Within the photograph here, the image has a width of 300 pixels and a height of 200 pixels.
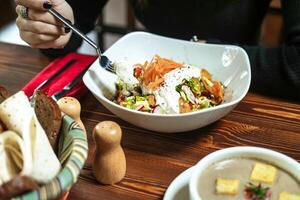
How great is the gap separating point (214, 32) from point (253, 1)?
0.16 meters

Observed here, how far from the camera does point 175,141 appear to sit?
812 millimetres

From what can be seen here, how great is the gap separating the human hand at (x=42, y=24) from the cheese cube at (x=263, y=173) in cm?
60

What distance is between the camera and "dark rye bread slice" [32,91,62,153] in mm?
621

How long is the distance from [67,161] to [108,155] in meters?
0.14

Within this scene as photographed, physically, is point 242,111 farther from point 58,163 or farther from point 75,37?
point 75,37

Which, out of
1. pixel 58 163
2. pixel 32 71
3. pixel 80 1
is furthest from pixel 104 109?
pixel 80 1

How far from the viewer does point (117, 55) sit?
100 cm

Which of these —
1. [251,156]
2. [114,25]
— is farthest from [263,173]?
[114,25]

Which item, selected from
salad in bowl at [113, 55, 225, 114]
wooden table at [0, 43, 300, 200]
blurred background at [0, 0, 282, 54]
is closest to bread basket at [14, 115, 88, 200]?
wooden table at [0, 43, 300, 200]

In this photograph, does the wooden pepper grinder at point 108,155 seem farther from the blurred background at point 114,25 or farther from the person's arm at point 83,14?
the blurred background at point 114,25

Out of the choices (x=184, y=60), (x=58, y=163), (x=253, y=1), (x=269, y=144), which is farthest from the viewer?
(x=253, y=1)

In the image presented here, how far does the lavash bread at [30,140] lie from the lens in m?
0.51

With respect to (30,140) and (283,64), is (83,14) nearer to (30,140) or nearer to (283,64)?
(283,64)

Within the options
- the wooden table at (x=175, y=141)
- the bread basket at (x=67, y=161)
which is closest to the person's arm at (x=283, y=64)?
the wooden table at (x=175, y=141)
